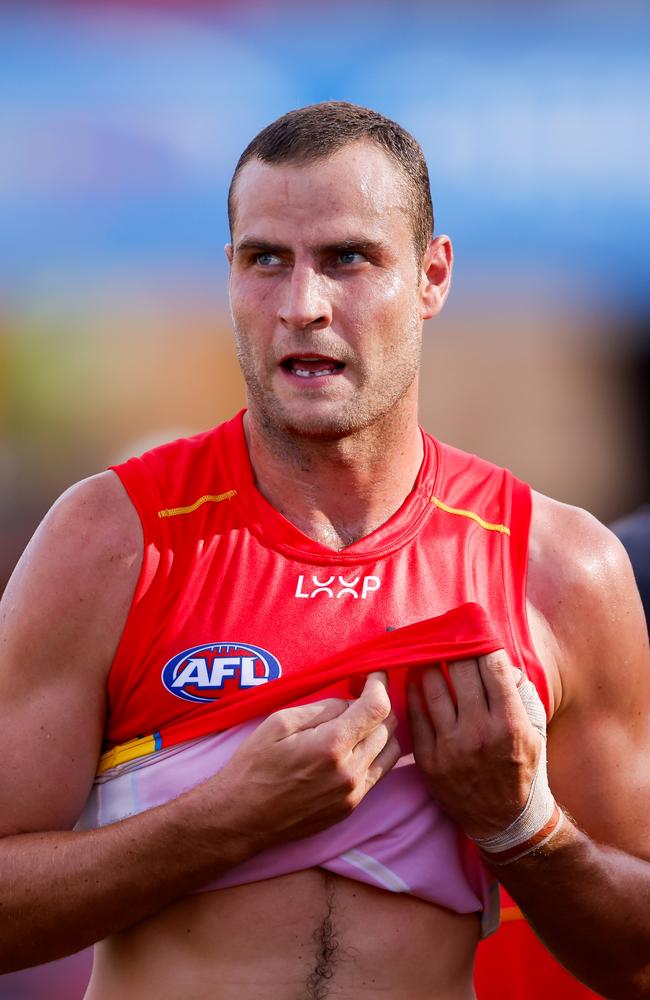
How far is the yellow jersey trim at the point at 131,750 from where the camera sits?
245cm

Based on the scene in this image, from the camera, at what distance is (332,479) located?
9.14 feet

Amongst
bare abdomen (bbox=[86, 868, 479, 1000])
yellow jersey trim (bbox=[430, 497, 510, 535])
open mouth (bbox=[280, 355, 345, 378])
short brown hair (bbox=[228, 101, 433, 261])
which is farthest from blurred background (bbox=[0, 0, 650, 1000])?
bare abdomen (bbox=[86, 868, 479, 1000])

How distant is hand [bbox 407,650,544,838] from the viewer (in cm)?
233

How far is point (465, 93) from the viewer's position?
31.1 ft

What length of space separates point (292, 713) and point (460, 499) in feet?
2.53

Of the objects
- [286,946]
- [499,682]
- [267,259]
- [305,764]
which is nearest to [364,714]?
[305,764]

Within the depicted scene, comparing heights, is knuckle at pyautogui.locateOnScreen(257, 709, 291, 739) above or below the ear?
below

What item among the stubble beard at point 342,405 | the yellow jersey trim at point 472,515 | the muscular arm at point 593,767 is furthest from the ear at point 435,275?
the muscular arm at point 593,767

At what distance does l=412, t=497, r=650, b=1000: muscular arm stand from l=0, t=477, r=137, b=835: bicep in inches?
29.9

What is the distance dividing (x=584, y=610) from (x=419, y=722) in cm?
51

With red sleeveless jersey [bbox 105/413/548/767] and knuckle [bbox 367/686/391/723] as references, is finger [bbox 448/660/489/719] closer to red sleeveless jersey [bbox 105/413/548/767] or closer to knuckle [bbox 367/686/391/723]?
red sleeveless jersey [bbox 105/413/548/767]

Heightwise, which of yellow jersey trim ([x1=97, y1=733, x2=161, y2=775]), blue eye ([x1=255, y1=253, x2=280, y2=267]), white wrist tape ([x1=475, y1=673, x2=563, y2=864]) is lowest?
white wrist tape ([x1=475, y1=673, x2=563, y2=864])

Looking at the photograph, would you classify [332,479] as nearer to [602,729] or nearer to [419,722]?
[419,722]

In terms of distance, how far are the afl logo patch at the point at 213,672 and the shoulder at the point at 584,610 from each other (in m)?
0.63
